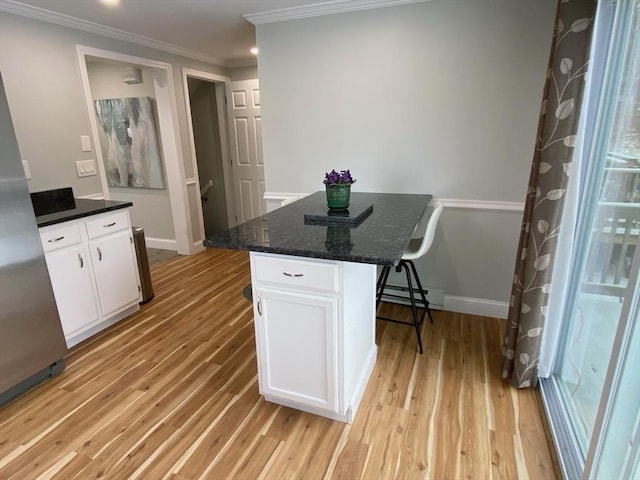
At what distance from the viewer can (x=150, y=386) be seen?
209cm

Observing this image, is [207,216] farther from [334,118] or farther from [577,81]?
[577,81]

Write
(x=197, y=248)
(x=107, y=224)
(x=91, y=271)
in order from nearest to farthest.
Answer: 1. (x=91, y=271)
2. (x=107, y=224)
3. (x=197, y=248)

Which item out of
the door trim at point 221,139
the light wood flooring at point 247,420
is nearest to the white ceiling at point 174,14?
the door trim at point 221,139

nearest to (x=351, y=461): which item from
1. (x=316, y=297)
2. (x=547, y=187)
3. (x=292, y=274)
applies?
(x=316, y=297)

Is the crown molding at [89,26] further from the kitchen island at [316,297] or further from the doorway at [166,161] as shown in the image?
the kitchen island at [316,297]

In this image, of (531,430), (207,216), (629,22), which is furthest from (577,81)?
(207,216)

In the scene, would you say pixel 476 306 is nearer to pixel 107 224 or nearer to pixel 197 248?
pixel 107 224

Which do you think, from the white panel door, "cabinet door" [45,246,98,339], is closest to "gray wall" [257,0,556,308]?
the white panel door

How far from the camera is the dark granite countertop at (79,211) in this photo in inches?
88.2

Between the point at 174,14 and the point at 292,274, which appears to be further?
the point at 174,14

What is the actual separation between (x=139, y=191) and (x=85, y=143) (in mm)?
1463

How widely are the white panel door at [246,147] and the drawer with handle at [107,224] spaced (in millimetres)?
1990

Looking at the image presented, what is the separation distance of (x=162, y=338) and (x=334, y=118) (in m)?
2.12

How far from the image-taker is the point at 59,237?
2.29m
